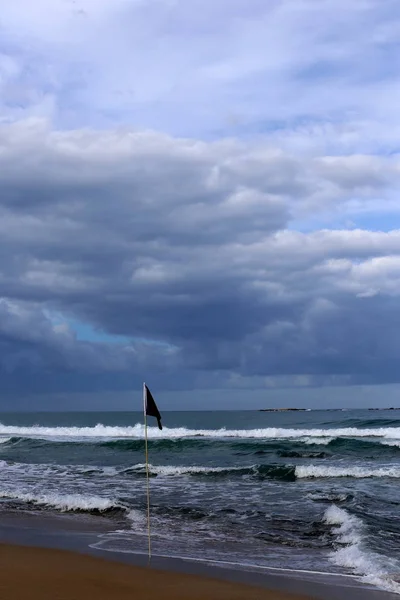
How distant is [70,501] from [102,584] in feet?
25.0

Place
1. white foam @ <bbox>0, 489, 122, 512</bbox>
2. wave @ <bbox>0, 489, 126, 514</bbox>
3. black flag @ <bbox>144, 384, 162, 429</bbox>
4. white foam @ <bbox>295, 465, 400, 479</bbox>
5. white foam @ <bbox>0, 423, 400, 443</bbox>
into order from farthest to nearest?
1. white foam @ <bbox>0, 423, 400, 443</bbox>
2. white foam @ <bbox>295, 465, 400, 479</bbox>
3. white foam @ <bbox>0, 489, 122, 512</bbox>
4. wave @ <bbox>0, 489, 126, 514</bbox>
5. black flag @ <bbox>144, 384, 162, 429</bbox>

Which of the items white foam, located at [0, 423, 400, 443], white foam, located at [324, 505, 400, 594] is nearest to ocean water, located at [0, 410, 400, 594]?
white foam, located at [324, 505, 400, 594]

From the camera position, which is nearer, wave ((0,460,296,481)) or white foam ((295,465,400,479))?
white foam ((295,465,400,479))

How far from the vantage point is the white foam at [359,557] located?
8422 mm

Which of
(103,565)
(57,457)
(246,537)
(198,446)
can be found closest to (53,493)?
(246,537)

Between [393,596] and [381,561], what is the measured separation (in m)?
1.98

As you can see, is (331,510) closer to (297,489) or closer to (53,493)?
(297,489)

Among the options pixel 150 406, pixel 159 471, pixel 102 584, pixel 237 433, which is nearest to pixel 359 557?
pixel 150 406

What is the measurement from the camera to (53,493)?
16844 mm

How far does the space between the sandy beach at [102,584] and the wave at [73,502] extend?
545 centimetres

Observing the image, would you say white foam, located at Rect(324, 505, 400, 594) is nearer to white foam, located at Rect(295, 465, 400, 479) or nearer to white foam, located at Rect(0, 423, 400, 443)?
white foam, located at Rect(295, 465, 400, 479)

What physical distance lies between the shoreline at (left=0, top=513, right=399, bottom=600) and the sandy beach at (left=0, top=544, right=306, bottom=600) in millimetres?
97

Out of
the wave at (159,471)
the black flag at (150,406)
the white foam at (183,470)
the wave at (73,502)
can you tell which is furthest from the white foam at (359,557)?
the white foam at (183,470)

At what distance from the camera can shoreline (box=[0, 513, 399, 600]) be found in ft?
25.1
